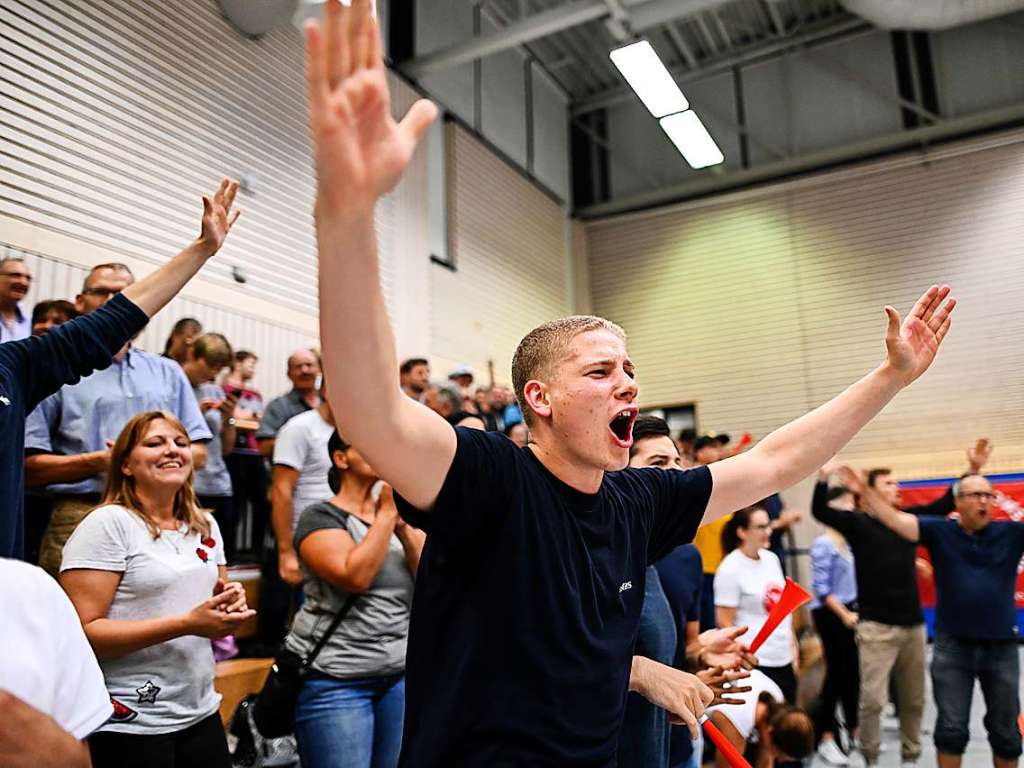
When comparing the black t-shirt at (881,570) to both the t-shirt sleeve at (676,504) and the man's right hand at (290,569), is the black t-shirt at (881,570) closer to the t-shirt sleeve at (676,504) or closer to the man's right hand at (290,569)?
the man's right hand at (290,569)

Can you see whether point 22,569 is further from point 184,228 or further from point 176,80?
point 176,80

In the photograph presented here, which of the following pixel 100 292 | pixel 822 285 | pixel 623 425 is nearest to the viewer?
pixel 623 425

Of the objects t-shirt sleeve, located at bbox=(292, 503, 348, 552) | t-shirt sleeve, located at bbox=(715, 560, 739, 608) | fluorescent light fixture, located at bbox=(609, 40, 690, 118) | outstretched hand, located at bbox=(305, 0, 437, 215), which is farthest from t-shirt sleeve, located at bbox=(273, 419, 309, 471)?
fluorescent light fixture, located at bbox=(609, 40, 690, 118)

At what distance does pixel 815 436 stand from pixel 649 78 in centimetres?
702

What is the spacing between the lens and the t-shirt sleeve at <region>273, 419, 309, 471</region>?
4102 mm

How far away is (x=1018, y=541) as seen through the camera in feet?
15.6

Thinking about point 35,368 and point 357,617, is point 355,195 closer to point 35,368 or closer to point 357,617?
point 35,368

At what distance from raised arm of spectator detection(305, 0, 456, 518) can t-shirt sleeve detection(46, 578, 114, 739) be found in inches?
20.1

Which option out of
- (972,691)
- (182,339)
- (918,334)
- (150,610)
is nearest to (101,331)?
(150,610)

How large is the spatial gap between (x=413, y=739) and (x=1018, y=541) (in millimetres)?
4528

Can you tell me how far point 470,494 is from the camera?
135cm

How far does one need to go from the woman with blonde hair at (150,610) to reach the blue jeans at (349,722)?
245 mm

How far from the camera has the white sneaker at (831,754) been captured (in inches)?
202

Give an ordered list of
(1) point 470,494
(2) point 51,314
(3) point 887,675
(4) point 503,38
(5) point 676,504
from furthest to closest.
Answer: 1. (4) point 503,38
2. (3) point 887,675
3. (2) point 51,314
4. (5) point 676,504
5. (1) point 470,494
